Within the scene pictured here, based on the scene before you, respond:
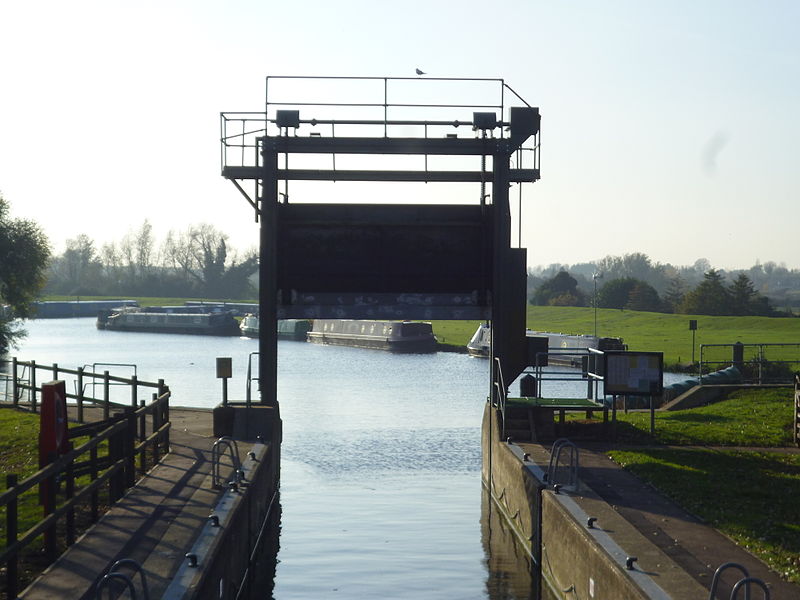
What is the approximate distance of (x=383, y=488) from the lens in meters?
27.4

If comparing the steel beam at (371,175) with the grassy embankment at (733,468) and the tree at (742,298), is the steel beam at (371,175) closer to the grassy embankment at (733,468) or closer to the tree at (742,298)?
the grassy embankment at (733,468)

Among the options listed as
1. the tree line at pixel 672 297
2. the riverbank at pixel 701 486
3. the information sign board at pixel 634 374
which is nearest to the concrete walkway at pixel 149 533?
the riverbank at pixel 701 486

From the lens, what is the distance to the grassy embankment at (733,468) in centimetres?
1565

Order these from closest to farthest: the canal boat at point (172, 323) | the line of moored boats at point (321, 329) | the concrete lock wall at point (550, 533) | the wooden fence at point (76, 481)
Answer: the wooden fence at point (76, 481)
the concrete lock wall at point (550, 533)
the line of moored boats at point (321, 329)
the canal boat at point (172, 323)

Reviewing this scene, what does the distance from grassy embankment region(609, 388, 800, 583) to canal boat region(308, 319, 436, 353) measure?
194 ft

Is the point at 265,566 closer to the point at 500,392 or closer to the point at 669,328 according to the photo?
the point at 500,392

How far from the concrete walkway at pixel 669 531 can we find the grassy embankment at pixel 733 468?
9.4 inches

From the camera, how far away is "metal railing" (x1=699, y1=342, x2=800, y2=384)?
4545 centimetres

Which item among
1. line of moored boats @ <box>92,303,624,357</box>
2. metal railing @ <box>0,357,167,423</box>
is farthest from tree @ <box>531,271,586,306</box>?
metal railing @ <box>0,357,167,423</box>

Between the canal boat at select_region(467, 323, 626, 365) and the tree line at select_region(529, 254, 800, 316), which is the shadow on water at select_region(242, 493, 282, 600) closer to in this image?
the canal boat at select_region(467, 323, 626, 365)

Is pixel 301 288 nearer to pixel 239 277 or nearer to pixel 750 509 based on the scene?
pixel 750 509

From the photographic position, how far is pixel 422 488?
27.4 meters

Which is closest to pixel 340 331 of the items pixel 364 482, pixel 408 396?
pixel 408 396

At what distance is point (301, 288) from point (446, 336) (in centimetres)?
8116
